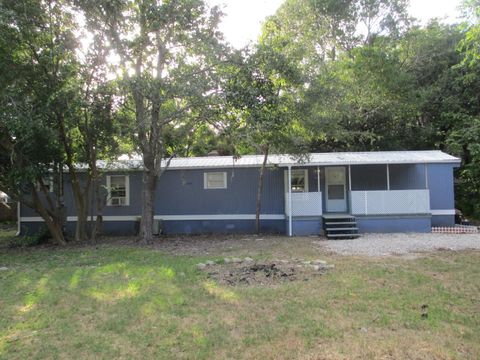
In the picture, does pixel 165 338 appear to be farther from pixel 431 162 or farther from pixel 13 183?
pixel 431 162

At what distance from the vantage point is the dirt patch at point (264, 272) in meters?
6.73

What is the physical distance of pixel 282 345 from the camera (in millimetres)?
4020

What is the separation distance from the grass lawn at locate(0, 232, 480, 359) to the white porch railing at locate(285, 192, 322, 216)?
5195mm

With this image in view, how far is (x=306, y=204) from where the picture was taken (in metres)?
13.4

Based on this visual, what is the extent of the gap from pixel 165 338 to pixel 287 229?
976cm

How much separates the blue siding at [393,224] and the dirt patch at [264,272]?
19.5 ft

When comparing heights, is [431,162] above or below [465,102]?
below

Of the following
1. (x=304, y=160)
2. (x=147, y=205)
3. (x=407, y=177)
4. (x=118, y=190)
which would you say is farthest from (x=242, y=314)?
(x=118, y=190)

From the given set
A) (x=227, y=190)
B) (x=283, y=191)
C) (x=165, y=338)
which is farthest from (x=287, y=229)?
(x=165, y=338)

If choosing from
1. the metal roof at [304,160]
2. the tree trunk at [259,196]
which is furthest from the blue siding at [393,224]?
the tree trunk at [259,196]

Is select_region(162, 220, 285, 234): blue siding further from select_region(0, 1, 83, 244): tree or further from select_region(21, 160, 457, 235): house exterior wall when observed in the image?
select_region(0, 1, 83, 244): tree

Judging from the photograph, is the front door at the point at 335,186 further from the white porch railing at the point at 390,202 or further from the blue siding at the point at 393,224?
the blue siding at the point at 393,224

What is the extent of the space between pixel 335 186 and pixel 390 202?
2.13m

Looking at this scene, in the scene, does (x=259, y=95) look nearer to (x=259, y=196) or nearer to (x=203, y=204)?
(x=259, y=196)
